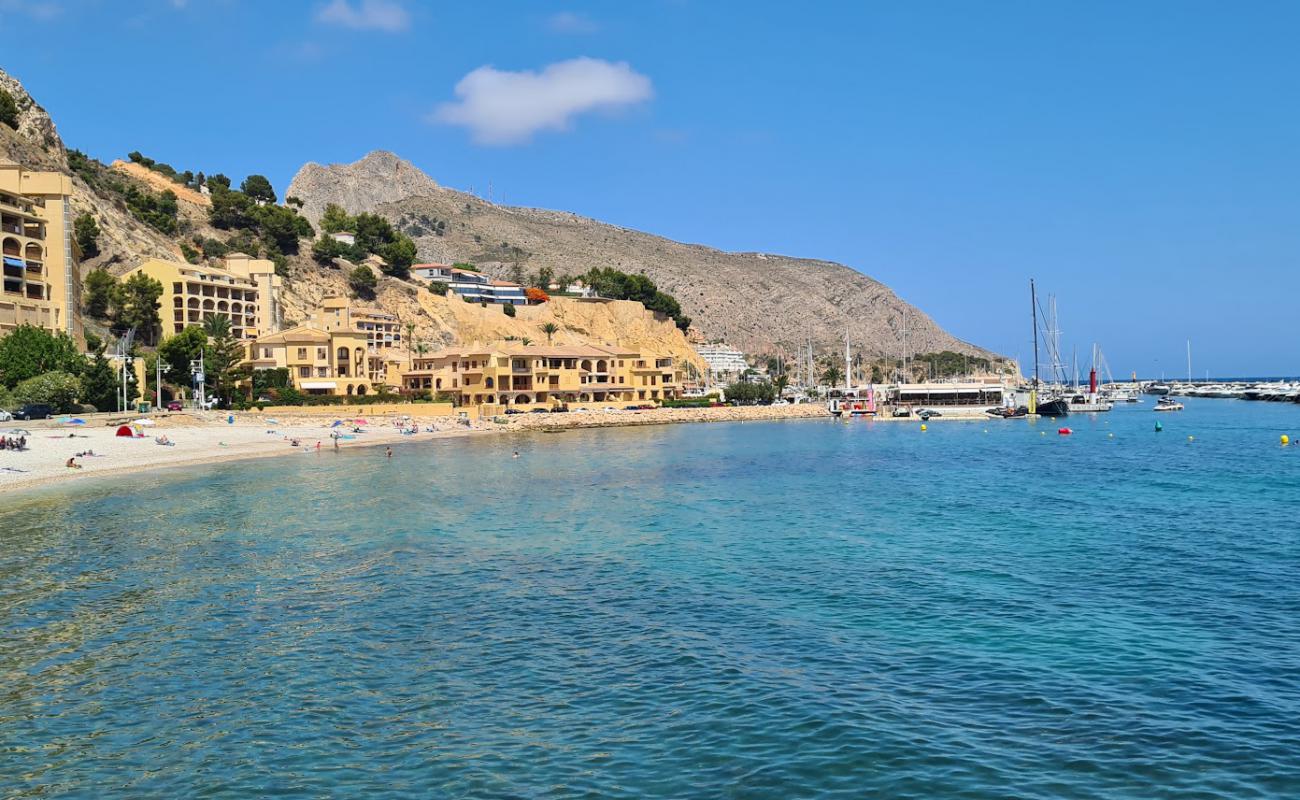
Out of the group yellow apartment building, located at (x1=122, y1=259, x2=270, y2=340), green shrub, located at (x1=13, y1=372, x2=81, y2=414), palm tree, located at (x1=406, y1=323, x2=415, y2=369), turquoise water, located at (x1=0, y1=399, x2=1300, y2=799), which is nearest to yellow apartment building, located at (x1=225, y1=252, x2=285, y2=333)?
yellow apartment building, located at (x1=122, y1=259, x2=270, y2=340)

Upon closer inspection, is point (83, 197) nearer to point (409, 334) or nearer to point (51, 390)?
point (409, 334)

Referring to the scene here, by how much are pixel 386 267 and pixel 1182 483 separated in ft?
305

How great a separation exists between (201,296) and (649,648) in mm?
77617

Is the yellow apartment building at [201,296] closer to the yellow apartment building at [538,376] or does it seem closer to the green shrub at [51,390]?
the yellow apartment building at [538,376]

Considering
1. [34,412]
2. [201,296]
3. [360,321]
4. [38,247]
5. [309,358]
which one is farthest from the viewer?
[360,321]

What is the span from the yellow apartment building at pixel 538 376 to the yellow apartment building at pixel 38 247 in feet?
97.6

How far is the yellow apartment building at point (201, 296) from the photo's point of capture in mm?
77250

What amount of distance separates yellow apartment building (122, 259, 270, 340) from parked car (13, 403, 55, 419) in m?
22.8

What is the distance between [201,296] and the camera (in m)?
79.8

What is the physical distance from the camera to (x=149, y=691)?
12617 millimetres

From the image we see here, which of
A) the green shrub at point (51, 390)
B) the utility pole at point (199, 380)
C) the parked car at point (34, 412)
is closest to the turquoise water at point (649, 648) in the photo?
the parked car at point (34, 412)

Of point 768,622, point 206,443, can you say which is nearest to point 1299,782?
point 768,622

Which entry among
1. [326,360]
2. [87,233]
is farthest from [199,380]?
[87,233]

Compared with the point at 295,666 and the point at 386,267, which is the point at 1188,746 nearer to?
the point at 295,666
